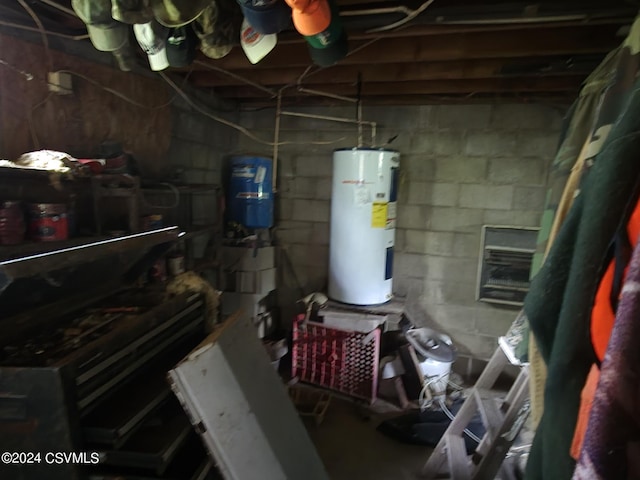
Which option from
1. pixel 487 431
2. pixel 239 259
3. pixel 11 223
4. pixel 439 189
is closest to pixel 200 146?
pixel 239 259

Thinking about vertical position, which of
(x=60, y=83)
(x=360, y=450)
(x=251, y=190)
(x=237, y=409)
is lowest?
(x=360, y=450)

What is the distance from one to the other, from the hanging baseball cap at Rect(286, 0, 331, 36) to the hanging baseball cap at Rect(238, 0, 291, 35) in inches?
1.4

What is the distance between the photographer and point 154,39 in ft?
4.66

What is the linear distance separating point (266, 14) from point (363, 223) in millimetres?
1619

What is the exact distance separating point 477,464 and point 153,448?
58.4 inches

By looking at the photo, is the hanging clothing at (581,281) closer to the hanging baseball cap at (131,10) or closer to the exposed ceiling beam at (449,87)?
the hanging baseball cap at (131,10)

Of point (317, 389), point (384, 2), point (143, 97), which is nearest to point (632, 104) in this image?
point (384, 2)

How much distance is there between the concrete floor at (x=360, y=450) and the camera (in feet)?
6.78

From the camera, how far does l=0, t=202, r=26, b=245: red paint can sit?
1.29 m

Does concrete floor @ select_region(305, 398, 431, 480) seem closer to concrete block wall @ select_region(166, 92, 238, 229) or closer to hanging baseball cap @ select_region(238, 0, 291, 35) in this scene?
concrete block wall @ select_region(166, 92, 238, 229)

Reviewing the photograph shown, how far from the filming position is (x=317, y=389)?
2744mm

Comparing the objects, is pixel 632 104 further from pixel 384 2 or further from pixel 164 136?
pixel 164 136

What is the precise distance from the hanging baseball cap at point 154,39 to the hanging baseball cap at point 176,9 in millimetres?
304

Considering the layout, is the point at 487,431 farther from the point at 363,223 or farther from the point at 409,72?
the point at 409,72
